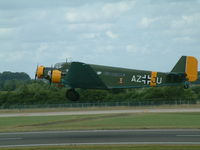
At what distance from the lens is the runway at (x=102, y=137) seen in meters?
32.9

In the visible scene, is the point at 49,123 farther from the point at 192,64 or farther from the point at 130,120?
the point at 192,64

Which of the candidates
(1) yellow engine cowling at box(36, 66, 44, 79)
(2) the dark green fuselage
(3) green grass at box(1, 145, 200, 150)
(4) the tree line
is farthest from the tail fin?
(4) the tree line

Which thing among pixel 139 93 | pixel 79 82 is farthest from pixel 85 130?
pixel 139 93

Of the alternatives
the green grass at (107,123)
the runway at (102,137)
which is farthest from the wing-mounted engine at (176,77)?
the runway at (102,137)

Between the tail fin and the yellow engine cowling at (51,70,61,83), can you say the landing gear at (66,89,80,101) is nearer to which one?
the yellow engine cowling at (51,70,61,83)

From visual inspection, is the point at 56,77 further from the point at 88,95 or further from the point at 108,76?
the point at 88,95

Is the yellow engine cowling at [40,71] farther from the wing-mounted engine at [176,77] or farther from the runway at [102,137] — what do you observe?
the wing-mounted engine at [176,77]

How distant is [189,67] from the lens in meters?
47.1

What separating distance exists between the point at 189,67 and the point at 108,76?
922cm

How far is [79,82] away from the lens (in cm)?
3666

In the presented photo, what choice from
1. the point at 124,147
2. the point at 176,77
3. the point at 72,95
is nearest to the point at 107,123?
the point at 176,77

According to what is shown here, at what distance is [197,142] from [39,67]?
52.2 feet

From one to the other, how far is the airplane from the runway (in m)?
3.76

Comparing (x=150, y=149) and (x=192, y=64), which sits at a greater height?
(x=192, y=64)
